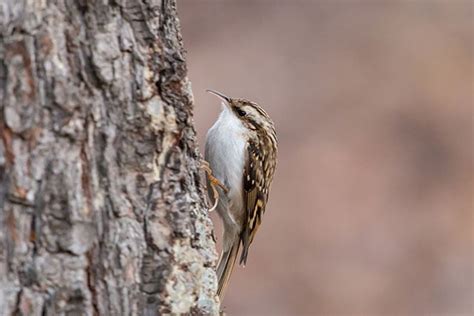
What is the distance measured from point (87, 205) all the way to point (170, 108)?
37 centimetres

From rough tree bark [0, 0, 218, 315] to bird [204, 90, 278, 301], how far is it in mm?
1639

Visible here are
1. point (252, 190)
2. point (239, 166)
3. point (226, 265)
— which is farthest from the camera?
point (252, 190)

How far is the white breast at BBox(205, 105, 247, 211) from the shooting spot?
4.53 meters

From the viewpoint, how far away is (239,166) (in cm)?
462

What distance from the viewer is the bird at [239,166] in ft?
14.9

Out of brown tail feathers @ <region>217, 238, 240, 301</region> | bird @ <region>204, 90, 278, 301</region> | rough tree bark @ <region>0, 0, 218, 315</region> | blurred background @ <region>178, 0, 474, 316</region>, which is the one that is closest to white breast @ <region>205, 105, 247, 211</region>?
bird @ <region>204, 90, 278, 301</region>

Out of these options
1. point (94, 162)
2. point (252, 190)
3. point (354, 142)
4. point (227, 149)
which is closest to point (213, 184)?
point (227, 149)

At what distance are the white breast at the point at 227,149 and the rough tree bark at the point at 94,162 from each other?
169 cm

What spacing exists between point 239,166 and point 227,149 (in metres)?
0.12

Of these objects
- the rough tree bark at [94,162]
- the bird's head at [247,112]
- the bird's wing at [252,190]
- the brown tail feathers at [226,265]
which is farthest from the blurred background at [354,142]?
the rough tree bark at [94,162]

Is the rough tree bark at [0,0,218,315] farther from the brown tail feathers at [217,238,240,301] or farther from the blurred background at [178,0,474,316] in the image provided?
the blurred background at [178,0,474,316]

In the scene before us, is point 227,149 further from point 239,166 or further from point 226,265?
point 226,265

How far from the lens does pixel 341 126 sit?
9438 mm

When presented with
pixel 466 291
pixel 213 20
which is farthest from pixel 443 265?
pixel 213 20
